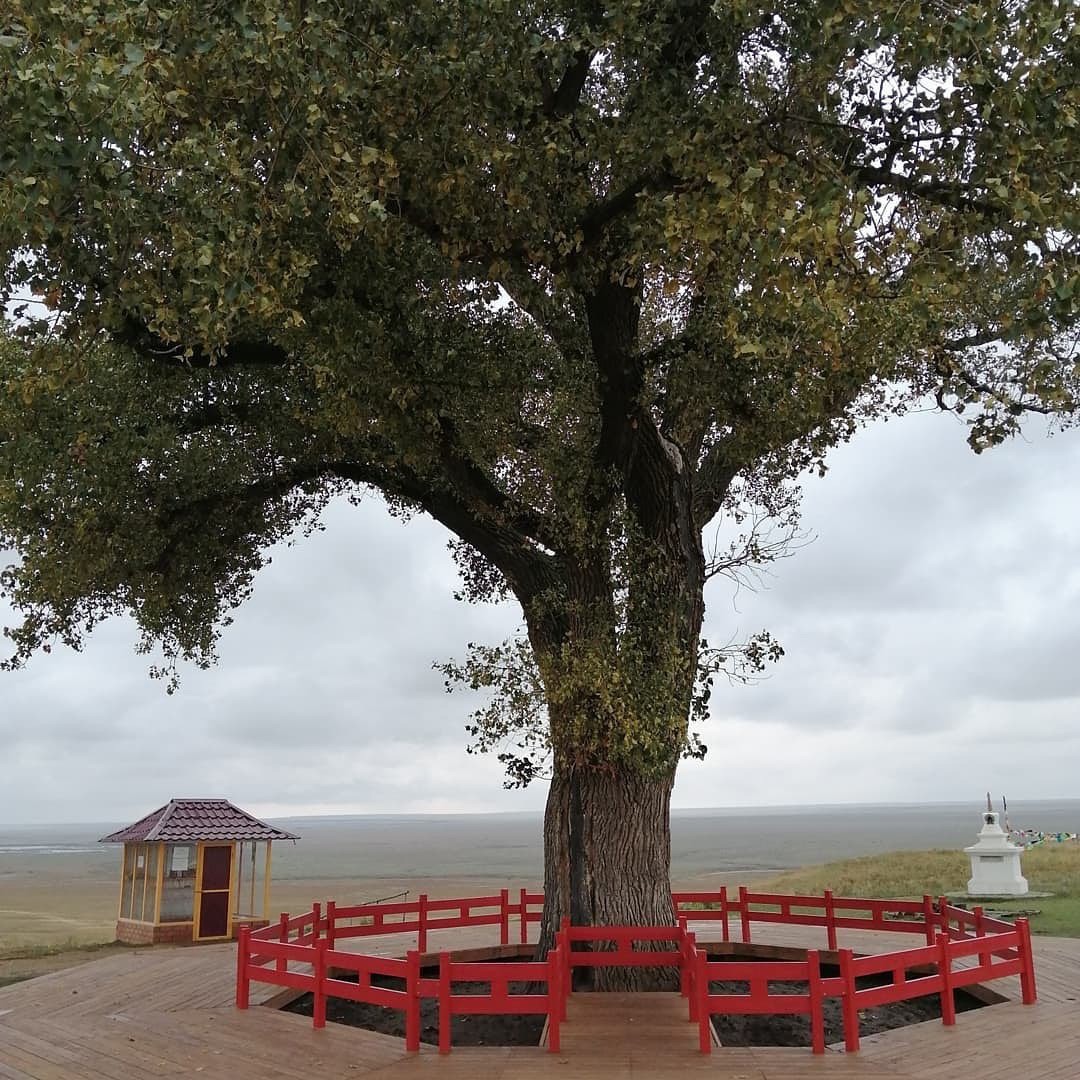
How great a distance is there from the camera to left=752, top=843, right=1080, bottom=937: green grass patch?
67.0 feet

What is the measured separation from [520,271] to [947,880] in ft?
84.5

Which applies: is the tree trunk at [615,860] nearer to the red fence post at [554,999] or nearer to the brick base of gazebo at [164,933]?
the red fence post at [554,999]

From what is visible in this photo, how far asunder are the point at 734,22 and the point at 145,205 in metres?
5.57

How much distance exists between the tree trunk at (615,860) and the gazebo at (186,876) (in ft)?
29.8

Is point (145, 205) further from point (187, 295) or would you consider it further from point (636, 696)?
point (636, 696)

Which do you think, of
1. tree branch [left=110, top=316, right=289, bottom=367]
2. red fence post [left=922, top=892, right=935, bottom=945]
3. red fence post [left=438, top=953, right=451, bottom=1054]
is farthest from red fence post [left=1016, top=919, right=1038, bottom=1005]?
tree branch [left=110, top=316, right=289, bottom=367]

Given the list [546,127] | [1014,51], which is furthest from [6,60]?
[1014,51]

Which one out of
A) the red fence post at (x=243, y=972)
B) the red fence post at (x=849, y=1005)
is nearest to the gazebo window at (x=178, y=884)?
the red fence post at (x=243, y=972)

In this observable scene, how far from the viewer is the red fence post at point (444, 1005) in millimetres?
9602

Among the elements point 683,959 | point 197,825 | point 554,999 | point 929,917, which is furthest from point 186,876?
point 929,917

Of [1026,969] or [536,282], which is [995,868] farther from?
[536,282]

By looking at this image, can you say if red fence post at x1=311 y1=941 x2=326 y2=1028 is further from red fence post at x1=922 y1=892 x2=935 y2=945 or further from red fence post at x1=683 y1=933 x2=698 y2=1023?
red fence post at x1=922 y1=892 x2=935 y2=945

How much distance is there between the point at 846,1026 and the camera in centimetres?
971

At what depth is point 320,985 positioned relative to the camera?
10.5 metres
